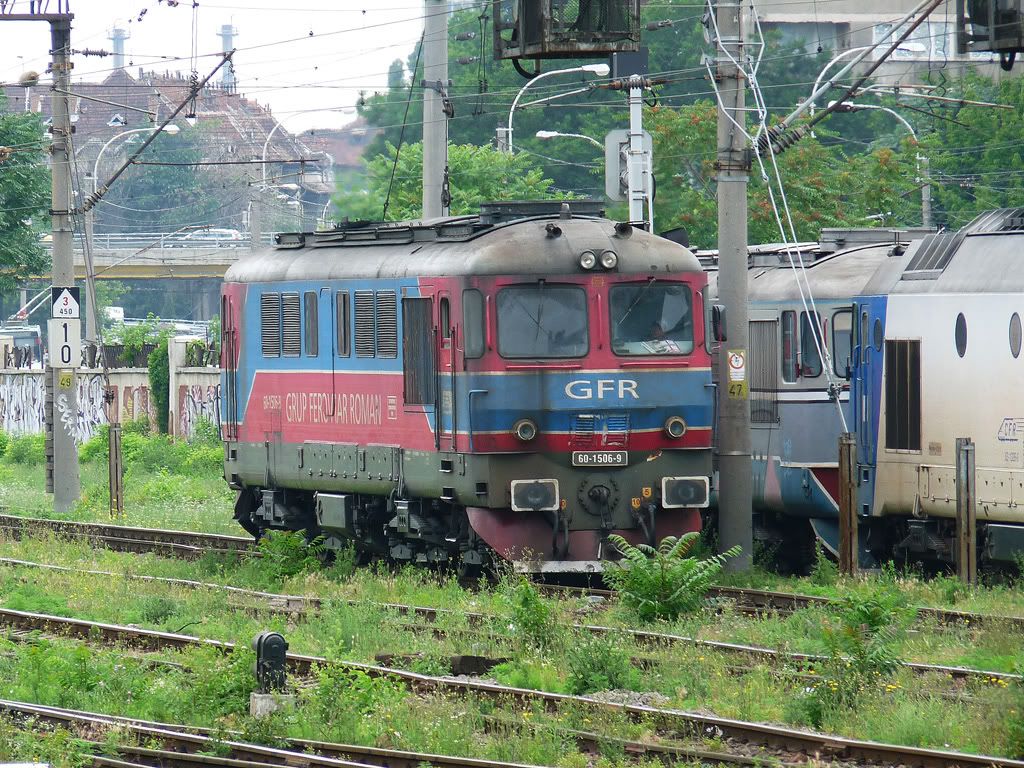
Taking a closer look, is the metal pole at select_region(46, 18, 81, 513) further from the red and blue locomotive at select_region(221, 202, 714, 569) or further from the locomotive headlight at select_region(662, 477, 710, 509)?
the locomotive headlight at select_region(662, 477, 710, 509)

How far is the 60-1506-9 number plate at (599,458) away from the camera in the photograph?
708 inches

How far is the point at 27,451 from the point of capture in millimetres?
45969

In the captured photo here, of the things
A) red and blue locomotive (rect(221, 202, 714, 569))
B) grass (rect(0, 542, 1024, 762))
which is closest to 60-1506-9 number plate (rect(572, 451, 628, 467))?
red and blue locomotive (rect(221, 202, 714, 569))

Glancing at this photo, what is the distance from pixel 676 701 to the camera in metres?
12.3

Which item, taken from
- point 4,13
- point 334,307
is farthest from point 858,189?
point 334,307

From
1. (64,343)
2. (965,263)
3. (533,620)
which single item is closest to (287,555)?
(533,620)

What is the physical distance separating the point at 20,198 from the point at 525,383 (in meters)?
29.0

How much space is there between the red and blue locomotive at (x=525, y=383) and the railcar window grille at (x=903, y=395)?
2.22 m

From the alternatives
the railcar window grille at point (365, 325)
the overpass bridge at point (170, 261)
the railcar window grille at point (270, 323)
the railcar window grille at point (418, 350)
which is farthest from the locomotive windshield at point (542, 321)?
the overpass bridge at point (170, 261)

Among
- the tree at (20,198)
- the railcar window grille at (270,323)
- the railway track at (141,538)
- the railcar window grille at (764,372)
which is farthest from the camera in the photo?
the tree at (20,198)

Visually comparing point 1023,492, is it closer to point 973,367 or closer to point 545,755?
point 973,367

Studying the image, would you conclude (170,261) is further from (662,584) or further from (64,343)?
(662,584)

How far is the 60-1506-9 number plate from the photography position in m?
18.0

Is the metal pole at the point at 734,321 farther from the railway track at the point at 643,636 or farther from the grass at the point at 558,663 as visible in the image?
the railway track at the point at 643,636
